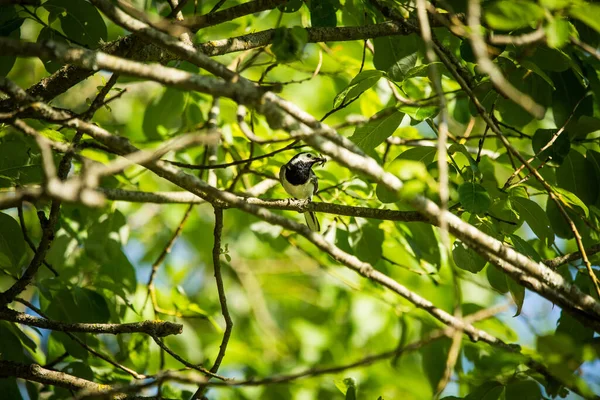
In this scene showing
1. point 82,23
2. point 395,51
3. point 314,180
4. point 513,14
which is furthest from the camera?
point 314,180

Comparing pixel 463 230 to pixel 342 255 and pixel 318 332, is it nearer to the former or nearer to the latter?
pixel 342 255

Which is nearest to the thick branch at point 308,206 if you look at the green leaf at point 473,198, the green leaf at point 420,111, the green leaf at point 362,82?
the green leaf at point 473,198

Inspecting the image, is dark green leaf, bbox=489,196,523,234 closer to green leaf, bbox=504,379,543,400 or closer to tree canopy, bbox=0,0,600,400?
tree canopy, bbox=0,0,600,400

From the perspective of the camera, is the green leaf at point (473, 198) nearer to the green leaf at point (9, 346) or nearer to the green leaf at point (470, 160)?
the green leaf at point (470, 160)

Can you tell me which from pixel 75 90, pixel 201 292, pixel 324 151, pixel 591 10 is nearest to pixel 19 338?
pixel 324 151

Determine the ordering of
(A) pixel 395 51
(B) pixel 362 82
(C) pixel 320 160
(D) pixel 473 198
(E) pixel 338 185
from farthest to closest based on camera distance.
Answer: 1. (C) pixel 320 160
2. (E) pixel 338 185
3. (A) pixel 395 51
4. (B) pixel 362 82
5. (D) pixel 473 198

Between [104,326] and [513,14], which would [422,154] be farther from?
[104,326]

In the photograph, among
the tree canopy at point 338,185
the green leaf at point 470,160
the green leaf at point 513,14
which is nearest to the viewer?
the green leaf at point 513,14

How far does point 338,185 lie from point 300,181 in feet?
2.86

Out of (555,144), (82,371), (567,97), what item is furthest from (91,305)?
(567,97)

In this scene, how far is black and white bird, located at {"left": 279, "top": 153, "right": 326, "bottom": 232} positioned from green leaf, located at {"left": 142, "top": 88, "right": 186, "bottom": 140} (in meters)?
0.96

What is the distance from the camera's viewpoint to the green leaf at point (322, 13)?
3.32 m

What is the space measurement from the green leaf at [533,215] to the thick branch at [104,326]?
1.72 meters

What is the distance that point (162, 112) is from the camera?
15.5 ft
